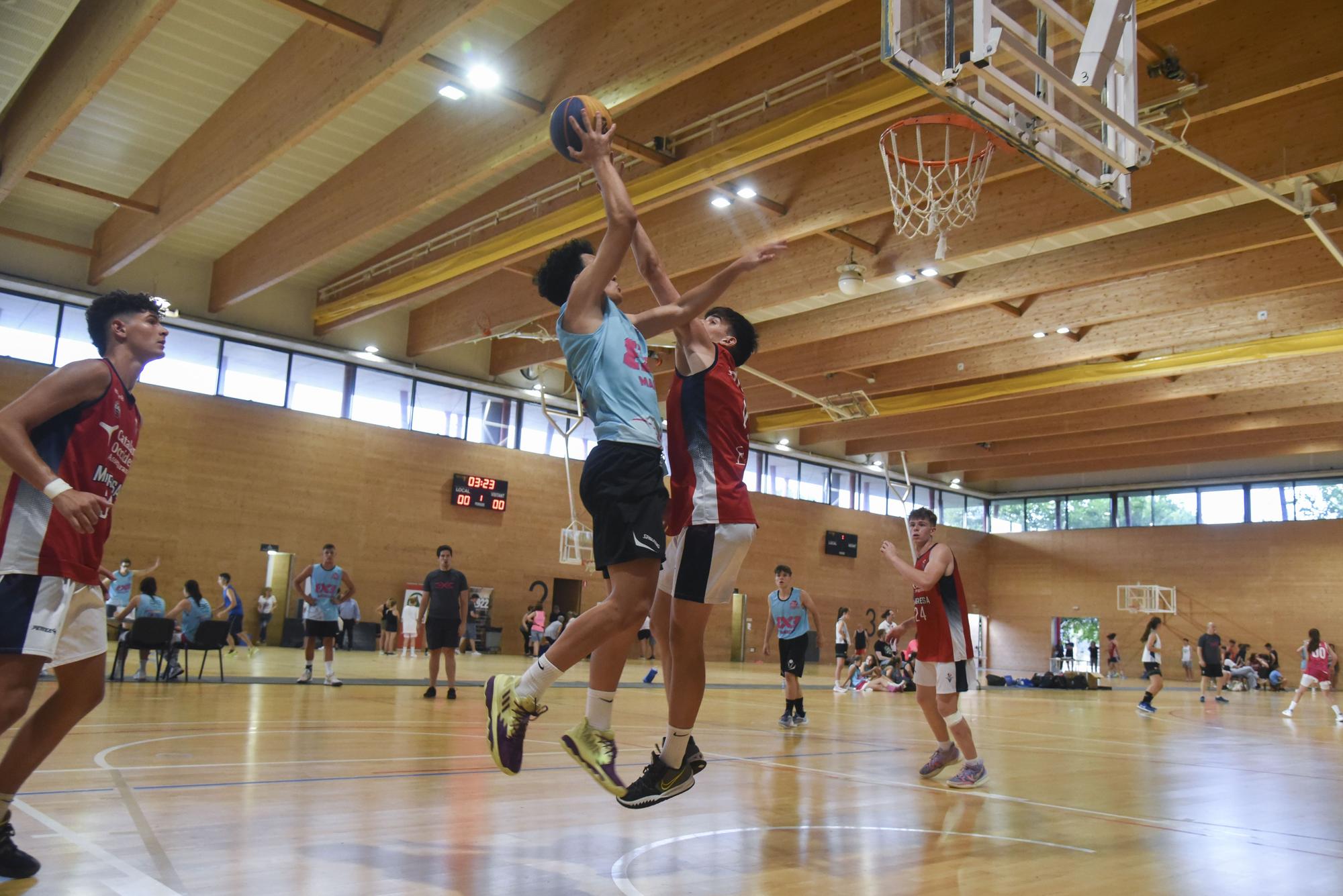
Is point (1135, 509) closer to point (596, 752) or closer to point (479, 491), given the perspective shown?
point (479, 491)

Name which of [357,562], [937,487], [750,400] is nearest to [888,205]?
[750,400]

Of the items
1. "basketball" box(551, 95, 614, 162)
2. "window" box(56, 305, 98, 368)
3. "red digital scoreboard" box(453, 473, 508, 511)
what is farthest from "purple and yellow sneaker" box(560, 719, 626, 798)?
"red digital scoreboard" box(453, 473, 508, 511)

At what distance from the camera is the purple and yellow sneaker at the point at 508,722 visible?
390 cm

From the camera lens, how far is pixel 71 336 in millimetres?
20250

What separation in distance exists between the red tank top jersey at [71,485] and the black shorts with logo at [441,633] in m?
8.61

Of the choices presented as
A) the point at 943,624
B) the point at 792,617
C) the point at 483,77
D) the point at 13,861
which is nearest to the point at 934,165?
the point at 483,77

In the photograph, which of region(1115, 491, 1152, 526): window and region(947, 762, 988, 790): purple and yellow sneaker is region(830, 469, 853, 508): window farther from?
region(947, 762, 988, 790): purple and yellow sneaker

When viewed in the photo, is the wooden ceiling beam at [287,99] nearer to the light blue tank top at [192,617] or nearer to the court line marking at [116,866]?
the light blue tank top at [192,617]

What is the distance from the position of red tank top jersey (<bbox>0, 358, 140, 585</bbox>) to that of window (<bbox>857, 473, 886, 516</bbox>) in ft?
110

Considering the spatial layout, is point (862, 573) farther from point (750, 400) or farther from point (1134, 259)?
point (1134, 259)

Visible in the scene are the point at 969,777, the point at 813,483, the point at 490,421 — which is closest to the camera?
the point at 969,777

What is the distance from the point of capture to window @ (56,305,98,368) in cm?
2009

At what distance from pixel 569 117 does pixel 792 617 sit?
8.90m

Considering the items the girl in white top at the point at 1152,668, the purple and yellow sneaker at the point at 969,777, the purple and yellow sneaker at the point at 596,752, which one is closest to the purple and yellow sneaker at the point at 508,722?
the purple and yellow sneaker at the point at 596,752
